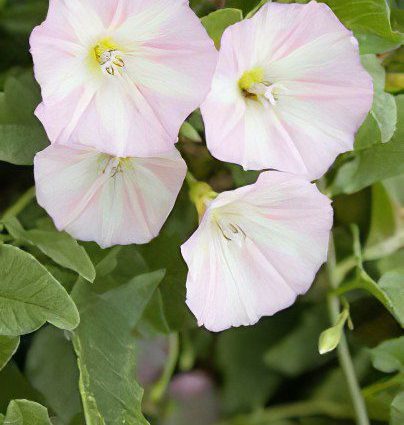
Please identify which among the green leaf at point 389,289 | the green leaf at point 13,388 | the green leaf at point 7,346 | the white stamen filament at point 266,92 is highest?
the white stamen filament at point 266,92

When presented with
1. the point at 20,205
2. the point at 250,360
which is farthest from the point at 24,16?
the point at 250,360

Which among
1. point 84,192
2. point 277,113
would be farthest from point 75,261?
point 277,113

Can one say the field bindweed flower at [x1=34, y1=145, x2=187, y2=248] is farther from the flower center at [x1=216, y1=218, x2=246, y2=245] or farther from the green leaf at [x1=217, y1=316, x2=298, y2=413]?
the green leaf at [x1=217, y1=316, x2=298, y2=413]

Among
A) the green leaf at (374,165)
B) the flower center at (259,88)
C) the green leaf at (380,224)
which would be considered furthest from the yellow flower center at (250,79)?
the green leaf at (380,224)

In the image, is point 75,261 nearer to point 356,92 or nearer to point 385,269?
point 356,92

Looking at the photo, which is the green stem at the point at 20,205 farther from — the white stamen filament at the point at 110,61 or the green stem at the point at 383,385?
the green stem at the point at 383,385
